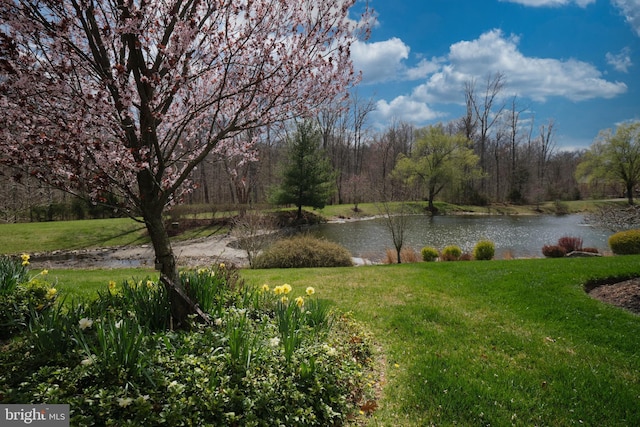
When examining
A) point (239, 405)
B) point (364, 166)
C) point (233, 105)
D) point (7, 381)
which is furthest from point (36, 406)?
point (364, 166)

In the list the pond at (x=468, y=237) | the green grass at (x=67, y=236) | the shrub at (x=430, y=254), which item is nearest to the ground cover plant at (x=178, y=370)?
the shrub at (x=430, y=254)

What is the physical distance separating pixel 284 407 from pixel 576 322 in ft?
17.4

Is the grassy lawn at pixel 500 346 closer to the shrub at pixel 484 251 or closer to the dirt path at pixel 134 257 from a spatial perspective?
the shrub at pixel 484 251

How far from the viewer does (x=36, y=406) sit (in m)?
2.35

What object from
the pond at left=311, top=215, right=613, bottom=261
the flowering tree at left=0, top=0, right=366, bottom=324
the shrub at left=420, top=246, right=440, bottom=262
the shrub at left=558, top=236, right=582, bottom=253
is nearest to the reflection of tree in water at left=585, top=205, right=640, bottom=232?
the pond at left=311, top=215, right=613, bottom=261

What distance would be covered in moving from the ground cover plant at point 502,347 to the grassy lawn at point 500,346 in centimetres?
1

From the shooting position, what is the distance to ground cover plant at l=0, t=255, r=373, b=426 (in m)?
2.46

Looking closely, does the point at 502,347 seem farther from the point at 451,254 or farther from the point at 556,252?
the point at 556,252

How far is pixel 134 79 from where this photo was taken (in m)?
3.51

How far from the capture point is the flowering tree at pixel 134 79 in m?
2.88

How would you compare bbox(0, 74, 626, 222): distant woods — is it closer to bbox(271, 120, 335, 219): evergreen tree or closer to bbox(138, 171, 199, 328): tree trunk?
bbox(271, 120, 335, 219): evergreen tree

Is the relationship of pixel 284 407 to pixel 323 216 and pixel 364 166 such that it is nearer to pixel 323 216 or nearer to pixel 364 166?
pixel 323 216

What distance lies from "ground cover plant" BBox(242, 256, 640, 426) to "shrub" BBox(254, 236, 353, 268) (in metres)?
4.48

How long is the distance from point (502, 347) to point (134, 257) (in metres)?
17.7
